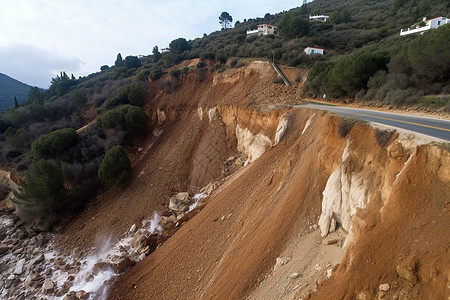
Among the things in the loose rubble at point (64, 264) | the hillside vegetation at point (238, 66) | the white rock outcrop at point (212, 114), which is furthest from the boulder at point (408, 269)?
the white rock outcrop at point (212, 114)

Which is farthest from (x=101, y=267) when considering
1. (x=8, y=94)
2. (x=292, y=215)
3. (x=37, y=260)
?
(x=8, y=94)

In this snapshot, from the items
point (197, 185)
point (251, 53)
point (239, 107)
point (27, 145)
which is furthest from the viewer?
point (251, 53)

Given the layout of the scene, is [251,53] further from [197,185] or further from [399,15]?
[399,15]

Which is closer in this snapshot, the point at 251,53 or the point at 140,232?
Result: the point at 140,232

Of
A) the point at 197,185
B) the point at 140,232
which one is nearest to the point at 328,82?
the point at 197,185

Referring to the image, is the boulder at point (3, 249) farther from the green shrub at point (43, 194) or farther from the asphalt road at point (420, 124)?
the asphalt road at point (420, 124)

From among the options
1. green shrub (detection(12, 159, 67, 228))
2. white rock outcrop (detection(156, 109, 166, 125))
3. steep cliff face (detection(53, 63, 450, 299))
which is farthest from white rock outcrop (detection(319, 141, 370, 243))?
white rock outcrop (detection(156, 109, 166, 125))
